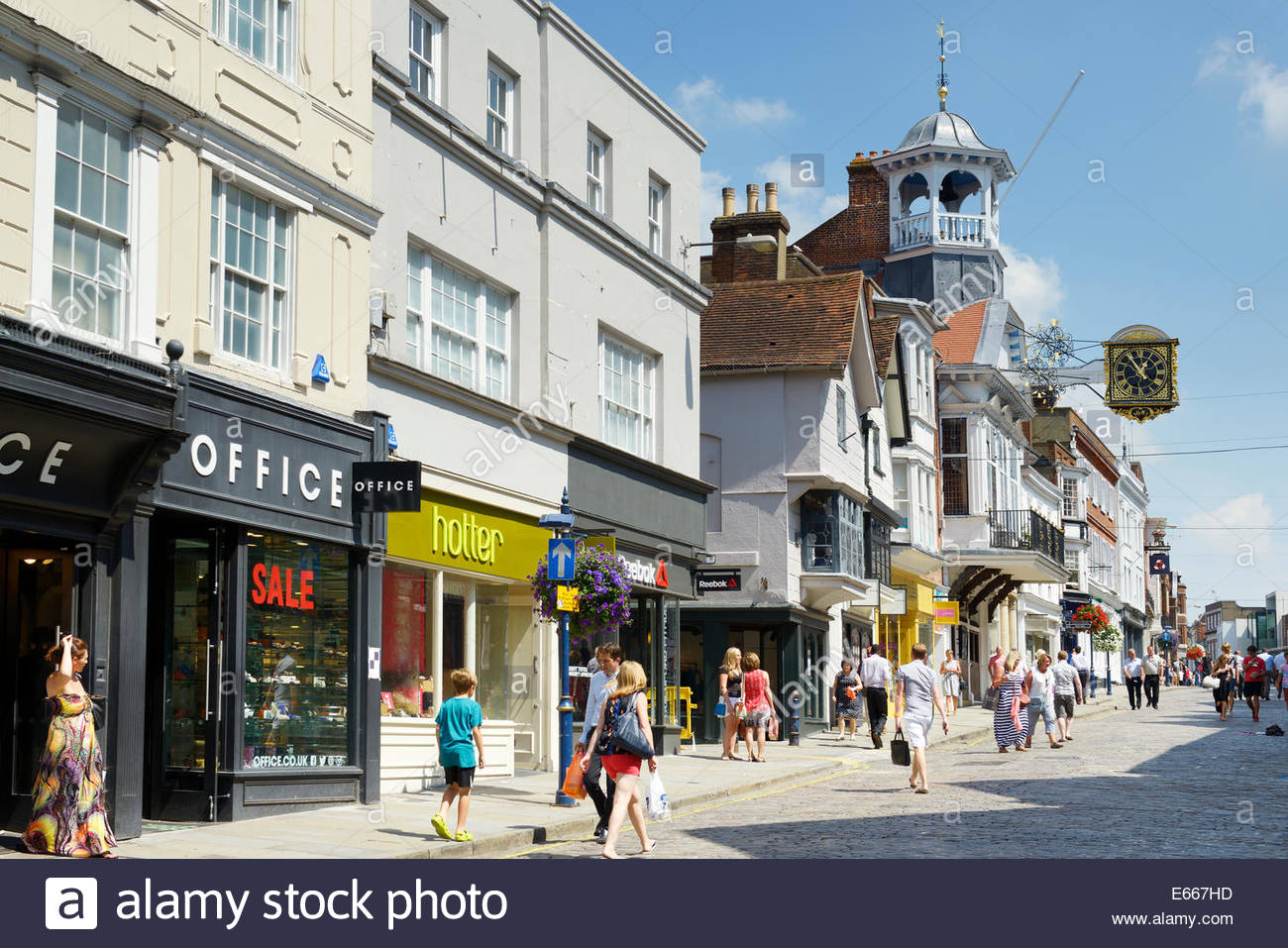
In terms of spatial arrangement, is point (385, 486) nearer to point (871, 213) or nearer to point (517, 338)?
point (517, 338)

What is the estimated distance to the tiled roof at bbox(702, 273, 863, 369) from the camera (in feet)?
105

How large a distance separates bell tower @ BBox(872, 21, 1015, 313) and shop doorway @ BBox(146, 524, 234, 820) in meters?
43.0

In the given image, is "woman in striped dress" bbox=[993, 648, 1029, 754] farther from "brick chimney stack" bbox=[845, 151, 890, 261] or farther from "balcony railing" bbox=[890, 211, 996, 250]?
"brick chimney stack" bbox=[845, 151, 890, 261]

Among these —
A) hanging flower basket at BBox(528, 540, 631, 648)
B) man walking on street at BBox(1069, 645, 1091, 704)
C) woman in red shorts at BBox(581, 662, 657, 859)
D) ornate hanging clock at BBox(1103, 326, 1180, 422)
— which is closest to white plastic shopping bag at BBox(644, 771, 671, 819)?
woman in red shorts at BBox(581, 662, 657, 859)

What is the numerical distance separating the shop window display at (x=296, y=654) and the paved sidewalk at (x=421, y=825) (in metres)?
0.77

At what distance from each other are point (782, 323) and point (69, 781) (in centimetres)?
2297

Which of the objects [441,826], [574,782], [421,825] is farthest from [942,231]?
[441,826]

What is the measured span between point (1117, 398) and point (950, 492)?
2435cm

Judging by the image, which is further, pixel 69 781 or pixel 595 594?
pixel 595 594

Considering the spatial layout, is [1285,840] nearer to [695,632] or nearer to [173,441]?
[173,441]

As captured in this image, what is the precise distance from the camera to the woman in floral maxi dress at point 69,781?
38.8 ft

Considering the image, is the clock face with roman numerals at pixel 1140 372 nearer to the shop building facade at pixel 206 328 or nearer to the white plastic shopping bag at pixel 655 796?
the shop building facade at pixel 206 328

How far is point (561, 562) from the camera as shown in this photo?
16938mm
